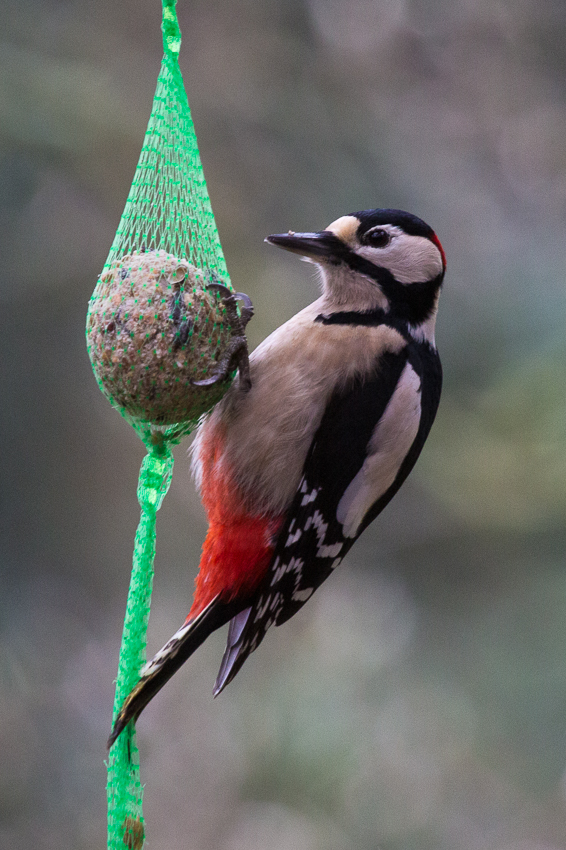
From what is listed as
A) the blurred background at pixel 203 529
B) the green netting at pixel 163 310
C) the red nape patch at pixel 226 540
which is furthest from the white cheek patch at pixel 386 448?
the blurred background at pixel 203 529

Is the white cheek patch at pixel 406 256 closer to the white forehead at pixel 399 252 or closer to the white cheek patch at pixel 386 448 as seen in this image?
the white forehead at pixel 399 252

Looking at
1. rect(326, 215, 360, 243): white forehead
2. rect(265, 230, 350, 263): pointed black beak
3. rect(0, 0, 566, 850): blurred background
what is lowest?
rect(0, 0, 566, 850): blurred background

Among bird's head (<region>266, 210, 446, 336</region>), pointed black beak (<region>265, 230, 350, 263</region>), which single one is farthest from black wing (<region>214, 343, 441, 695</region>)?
pointed black beak (<region>265, 230, 350, 263</region>)

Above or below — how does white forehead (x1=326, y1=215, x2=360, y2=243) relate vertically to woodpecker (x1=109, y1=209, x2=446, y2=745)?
above

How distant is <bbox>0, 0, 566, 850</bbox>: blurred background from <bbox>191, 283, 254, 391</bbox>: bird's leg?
1497mm

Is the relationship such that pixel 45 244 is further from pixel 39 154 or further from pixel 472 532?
pixel 472 532

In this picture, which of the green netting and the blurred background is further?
the blurred background

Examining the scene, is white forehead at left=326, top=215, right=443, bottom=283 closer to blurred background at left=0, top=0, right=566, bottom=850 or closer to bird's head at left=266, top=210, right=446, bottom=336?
bird's head at left=266, top=210, right=446, bottom=336

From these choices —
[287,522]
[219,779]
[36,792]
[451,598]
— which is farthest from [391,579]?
[287,522]

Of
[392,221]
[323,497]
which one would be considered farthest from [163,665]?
[392,221]

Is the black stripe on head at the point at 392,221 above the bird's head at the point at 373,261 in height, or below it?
above

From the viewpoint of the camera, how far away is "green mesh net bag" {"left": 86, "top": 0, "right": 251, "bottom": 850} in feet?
5.47

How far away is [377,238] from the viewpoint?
2045 millimetres

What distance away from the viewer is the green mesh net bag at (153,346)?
5.47 ft
